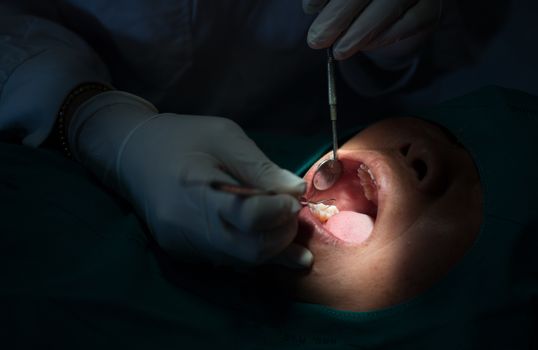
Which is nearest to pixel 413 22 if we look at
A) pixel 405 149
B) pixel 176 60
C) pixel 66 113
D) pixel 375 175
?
pixel 405 149

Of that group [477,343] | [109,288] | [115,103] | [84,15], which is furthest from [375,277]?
[84,15]

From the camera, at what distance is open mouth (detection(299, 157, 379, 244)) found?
1148mm

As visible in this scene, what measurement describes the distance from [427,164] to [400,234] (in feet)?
0.59

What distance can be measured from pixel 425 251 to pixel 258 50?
3.17 feet

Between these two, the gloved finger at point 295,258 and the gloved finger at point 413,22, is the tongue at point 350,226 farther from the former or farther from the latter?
A: the gloved finger at point 413,22

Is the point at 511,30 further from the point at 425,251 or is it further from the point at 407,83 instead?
the point at 425,251

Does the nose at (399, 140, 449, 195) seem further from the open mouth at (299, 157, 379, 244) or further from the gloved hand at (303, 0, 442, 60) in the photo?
the gloved hand at (303, 0, 442, 60)

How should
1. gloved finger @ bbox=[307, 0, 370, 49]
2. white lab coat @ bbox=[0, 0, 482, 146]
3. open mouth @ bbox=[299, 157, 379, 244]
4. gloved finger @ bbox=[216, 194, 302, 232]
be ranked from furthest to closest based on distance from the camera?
white lab coat @ bbox=[0, 0, 482, 146] < gloved finger @ bbox=[307, 0, 370, 49] < open mouth @ bbox=[299, 157, 379, 244] < gloved finger @ bbox=[216, 194, 302, 232]

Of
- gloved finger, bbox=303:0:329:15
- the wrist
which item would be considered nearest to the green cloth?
the wrist

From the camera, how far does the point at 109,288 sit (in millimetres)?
982

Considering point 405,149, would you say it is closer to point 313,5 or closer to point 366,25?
point 366,25

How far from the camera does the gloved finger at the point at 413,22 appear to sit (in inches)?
53.4

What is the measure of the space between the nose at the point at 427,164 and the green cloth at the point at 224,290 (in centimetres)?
10

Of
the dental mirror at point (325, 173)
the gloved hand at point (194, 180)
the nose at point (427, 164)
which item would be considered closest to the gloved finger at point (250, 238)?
the gloved hand at point (194, 180)
